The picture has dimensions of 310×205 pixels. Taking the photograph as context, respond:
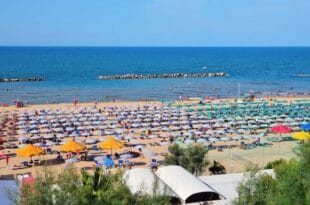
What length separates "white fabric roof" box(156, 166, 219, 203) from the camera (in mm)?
14586

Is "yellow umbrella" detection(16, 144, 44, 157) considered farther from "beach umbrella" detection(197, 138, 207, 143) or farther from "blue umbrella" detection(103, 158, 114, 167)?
"beach umbrella" detection(197, 138, 207, 143)

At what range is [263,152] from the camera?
2456 centimetres

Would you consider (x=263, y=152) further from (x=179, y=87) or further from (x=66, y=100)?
(x=179, y=87)

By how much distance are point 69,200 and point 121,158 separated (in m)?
14.2

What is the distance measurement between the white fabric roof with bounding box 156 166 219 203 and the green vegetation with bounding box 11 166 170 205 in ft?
13.9

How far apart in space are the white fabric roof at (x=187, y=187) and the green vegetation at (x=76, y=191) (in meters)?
4.25

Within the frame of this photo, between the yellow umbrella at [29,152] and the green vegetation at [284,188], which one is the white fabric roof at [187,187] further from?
the yellow umbrella at [29,152]

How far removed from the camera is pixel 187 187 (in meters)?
14.9

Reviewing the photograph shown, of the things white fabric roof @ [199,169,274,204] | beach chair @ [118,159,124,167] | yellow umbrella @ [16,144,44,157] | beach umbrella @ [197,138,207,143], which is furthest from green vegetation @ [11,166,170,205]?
beach umbrella @ [197,138,207,143]

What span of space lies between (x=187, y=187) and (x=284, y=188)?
446cm

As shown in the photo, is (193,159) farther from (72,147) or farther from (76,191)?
(76,191)

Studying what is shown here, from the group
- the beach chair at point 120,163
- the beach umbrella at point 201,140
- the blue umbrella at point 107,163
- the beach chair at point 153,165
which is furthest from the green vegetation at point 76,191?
the beach umbrella at point 201,140

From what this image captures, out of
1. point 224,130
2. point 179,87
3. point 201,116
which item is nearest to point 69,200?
point 224,130

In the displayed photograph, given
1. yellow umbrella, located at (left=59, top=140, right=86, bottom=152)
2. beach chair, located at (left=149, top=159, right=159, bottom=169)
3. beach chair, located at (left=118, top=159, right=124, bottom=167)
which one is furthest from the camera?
yellow umbrella, located at (left=59, top=140, right=86, bottom=152)
